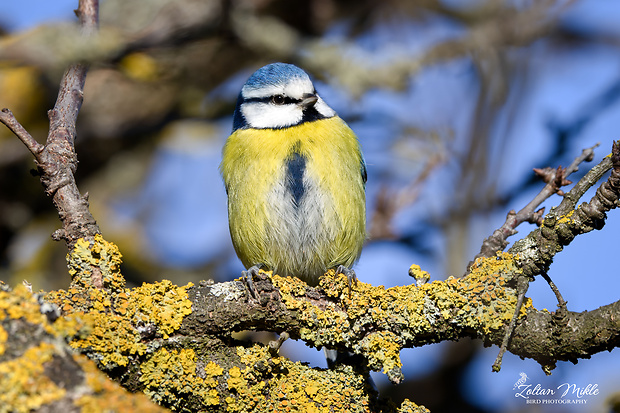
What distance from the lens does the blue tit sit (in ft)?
8.57

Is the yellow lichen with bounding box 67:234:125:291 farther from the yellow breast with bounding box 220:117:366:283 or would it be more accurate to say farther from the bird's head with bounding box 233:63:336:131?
the bird's head with bounding box 233:63:336:131

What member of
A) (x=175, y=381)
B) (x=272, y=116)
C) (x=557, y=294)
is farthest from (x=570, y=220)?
(x=272, y=116)

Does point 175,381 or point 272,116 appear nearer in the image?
point 175,381

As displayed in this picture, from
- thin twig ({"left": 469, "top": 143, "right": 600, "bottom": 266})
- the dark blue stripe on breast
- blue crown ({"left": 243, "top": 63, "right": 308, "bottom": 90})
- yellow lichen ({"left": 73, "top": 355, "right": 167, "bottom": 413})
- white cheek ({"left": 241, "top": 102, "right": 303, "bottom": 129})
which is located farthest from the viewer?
blue crown ({"left": 243, "top": 63, "right": 308, "bottom": 90})

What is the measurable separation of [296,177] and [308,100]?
50cm

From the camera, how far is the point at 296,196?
8.50ft

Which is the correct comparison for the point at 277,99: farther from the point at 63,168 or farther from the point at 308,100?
the point at 63,168

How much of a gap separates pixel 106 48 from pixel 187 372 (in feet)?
6.71

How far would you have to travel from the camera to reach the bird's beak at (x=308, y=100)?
2885 mm

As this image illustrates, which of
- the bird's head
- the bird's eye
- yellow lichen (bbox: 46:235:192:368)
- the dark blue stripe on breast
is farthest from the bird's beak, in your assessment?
yellow lichen (bbox: 46:235:192:368)

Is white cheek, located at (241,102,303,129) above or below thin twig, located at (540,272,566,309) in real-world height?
above

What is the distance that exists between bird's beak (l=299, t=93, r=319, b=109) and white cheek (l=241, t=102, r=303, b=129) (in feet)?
0.11

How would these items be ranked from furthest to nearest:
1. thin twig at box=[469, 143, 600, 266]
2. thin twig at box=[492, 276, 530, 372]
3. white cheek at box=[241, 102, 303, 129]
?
white cheek at box=[241, 102, 303, 129]
thin twig at box=[469, 143, 600, 266]
thin twig at box=[492, 276, 530, 372]

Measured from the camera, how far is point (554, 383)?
101 inches
